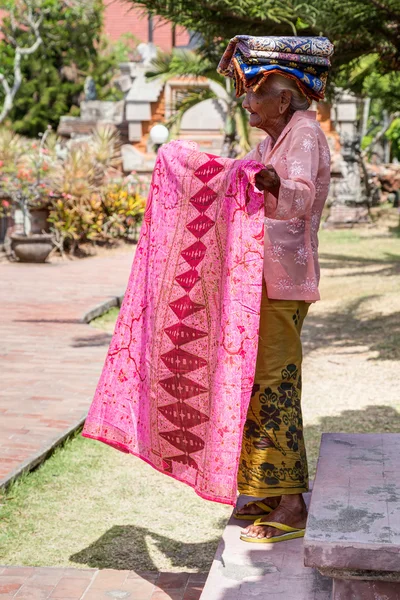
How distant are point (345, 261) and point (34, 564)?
40.8 ft

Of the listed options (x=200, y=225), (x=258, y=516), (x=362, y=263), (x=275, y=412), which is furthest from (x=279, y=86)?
(x=362, y=263)

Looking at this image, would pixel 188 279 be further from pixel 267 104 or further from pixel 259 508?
pixel 259 508

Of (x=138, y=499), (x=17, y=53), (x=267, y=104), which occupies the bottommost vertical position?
(x=138, y=499)

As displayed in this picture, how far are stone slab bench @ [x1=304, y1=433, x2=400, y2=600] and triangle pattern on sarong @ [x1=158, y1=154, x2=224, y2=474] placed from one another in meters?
0.47

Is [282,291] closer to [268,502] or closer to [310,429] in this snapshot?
[268,502]

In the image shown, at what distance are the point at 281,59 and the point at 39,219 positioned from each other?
13.6 metres

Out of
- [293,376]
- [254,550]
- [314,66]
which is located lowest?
[254,550]

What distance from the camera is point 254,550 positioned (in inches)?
128

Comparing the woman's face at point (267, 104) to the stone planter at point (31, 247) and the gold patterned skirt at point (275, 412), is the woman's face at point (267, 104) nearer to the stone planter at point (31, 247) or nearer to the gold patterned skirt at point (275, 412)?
the gold patterned skirt at point (275, 412)

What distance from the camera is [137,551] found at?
4043 mm

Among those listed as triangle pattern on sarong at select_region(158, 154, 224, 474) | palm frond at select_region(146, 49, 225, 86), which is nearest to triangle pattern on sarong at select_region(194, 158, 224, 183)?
triangle pattern on sarong at select_region(158, 154, 224, 474)

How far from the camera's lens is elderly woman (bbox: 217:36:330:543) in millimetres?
3285

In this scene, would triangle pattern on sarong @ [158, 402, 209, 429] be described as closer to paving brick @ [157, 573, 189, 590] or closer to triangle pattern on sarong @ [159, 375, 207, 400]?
triangle pattern on sarong @ [159, 375, 207, 400]

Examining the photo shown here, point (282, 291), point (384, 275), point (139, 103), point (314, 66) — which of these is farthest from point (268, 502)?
point (139, 103)
